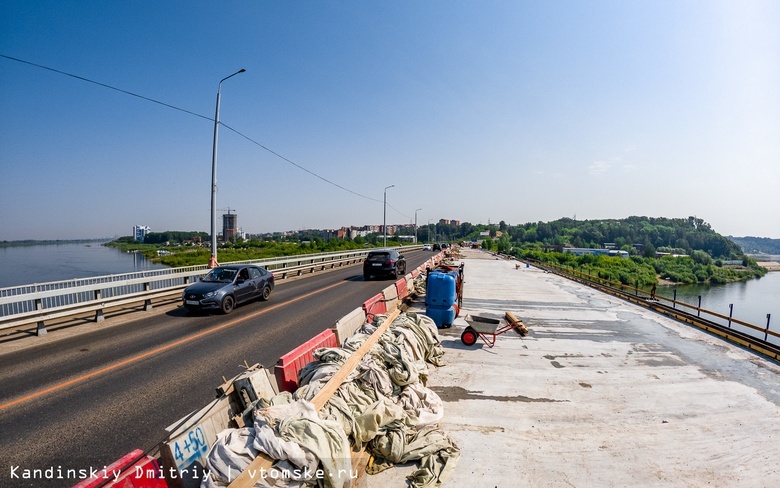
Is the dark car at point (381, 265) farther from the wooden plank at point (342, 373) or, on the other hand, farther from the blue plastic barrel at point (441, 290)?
the wooden plank at point (342, 373)

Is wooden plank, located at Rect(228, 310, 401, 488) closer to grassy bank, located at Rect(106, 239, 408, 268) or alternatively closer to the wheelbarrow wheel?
the wheelbarrow wheel

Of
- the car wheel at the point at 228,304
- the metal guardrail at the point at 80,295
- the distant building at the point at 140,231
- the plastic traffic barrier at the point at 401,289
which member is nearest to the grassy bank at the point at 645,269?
the plastic traffic barrier at the point at 401,289

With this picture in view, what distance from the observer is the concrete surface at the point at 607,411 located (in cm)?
389

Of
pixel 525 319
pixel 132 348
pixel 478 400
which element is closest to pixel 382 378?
pixel 478 400

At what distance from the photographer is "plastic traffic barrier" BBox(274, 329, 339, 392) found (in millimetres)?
4938

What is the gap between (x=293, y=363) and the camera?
527cm

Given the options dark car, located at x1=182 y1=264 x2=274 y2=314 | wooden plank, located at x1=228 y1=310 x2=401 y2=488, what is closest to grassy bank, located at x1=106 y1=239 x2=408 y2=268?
dark car, located at x1=182 y1=264 x2=274 y2=314

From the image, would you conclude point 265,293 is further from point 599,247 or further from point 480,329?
point 599,247

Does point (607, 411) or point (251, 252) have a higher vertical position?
point (607, 411)

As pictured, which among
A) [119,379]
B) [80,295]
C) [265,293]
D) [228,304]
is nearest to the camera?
[119,379]

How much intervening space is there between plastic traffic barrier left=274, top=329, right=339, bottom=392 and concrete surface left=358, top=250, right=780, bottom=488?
6.32 feet

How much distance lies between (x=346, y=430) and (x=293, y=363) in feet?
5.37

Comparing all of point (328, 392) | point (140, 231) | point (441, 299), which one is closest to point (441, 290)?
point (441, 299)

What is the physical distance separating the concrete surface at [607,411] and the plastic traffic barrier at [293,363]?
75.9 inches
